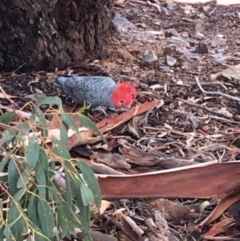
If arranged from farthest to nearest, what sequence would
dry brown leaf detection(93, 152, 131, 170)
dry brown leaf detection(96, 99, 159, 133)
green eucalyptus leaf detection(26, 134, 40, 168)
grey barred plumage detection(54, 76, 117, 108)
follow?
grey barred plumage detection(54, 76, 117, 108) → dry brown leaf detection(96, 99, 159, 133) → dry brown leaf detection(93, 152, 131, 170) → green eucalyptus leaf detection(26, 134, 40, 168)

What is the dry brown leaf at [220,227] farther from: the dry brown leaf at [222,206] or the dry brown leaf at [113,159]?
the dry brown leaf at [113,159]

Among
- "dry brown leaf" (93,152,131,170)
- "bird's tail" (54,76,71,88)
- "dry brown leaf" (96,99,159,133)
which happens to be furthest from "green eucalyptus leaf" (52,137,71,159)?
"bird's tail" (54,76,71,88)

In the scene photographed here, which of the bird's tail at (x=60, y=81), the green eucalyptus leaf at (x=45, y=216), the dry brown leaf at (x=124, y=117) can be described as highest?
the green eucalyptus leaf at (x=45, y=216)

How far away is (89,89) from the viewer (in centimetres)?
371

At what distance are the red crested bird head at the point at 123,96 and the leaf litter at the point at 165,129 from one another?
2.5 inches

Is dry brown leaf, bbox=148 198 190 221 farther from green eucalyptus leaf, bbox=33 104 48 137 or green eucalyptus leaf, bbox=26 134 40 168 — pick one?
green eucalyptus leaf, bbox=26 134 40 168

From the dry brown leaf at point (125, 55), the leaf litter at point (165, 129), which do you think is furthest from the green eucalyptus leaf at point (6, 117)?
the dry brown leaf at point (125, 55)

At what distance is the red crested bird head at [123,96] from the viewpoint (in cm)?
353

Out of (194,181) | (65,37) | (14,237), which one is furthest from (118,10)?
(14,237)

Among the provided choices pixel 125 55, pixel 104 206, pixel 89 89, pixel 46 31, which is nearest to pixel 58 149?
pixel 104 206

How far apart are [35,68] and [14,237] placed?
7.57ft

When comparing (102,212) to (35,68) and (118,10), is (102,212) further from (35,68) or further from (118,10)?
(118,10)

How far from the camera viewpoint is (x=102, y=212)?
2838 mm

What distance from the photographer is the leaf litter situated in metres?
2.86
